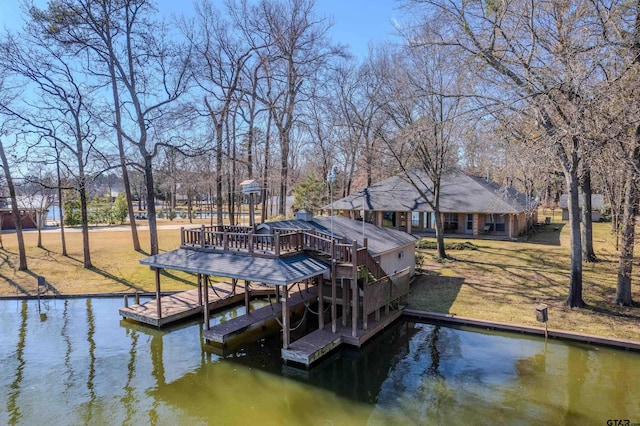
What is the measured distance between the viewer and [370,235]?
15.4 meters

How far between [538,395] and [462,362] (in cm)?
191

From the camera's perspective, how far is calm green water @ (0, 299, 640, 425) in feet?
25.8

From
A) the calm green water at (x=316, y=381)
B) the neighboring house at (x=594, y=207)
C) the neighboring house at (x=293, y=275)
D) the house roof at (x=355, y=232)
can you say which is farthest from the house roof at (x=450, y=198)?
the calm green water at (x=316, y=381)

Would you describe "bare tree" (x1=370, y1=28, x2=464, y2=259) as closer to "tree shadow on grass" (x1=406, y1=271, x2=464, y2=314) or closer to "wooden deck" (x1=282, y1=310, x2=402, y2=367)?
"tree shadow on grass" (x1=406, y1=271, x2=464, y2=314)

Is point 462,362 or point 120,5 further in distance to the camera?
point 120,5

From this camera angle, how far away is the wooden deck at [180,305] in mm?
12914

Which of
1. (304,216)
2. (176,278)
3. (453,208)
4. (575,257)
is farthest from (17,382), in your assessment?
(453,208)

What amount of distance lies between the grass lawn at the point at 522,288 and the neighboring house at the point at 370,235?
1.34 metres

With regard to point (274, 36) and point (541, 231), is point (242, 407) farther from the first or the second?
point (541, 231)

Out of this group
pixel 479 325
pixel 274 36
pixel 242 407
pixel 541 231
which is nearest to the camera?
pixel 242 407

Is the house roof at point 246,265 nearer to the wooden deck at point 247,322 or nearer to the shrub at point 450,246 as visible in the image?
the wooden deck at point 247,322

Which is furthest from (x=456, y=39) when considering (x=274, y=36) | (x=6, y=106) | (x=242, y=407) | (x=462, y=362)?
(x=6, y=106)

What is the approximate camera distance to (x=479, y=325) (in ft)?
40.3

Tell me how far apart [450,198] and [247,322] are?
20245 mm
